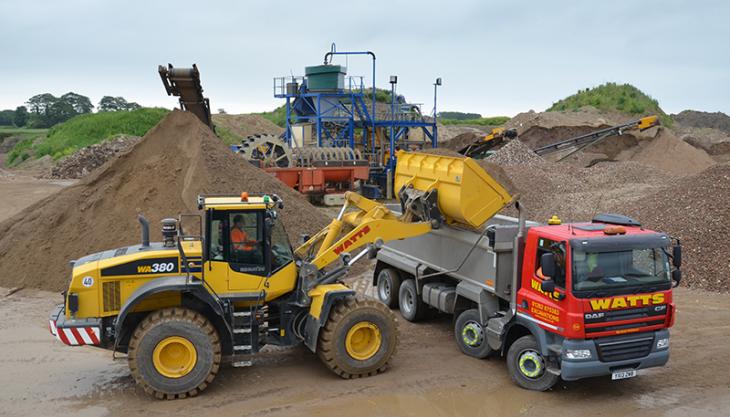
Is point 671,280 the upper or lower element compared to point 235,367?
upper

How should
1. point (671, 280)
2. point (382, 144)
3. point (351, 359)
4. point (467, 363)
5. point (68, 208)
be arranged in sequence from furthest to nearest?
point (382, 144) → point (68, 208) → point (467, 363) → point (351, 359) → point (671, 280)

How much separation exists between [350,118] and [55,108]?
140 feet

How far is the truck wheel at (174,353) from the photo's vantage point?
742cm

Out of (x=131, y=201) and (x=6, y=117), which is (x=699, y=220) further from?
(x=6, y=117)

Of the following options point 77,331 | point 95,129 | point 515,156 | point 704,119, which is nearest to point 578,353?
point 77,331

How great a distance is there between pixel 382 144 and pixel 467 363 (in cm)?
2182

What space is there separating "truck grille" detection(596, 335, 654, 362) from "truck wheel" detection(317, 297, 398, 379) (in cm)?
258

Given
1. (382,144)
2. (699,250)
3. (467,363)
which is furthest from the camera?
(382,144)

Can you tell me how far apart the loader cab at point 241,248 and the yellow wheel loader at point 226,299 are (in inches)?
0.5

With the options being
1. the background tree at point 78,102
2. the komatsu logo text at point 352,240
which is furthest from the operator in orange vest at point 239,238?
the background tree at point 78,102

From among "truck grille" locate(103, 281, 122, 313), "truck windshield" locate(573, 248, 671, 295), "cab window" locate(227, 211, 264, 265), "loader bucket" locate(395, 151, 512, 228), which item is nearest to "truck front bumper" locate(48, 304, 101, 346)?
"truck grille" locate(103, 281, 122, 313)

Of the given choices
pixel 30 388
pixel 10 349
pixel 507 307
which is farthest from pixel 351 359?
pixel 10 349

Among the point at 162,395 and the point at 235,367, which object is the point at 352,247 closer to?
the point at 235,367

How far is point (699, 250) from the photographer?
1319cm
